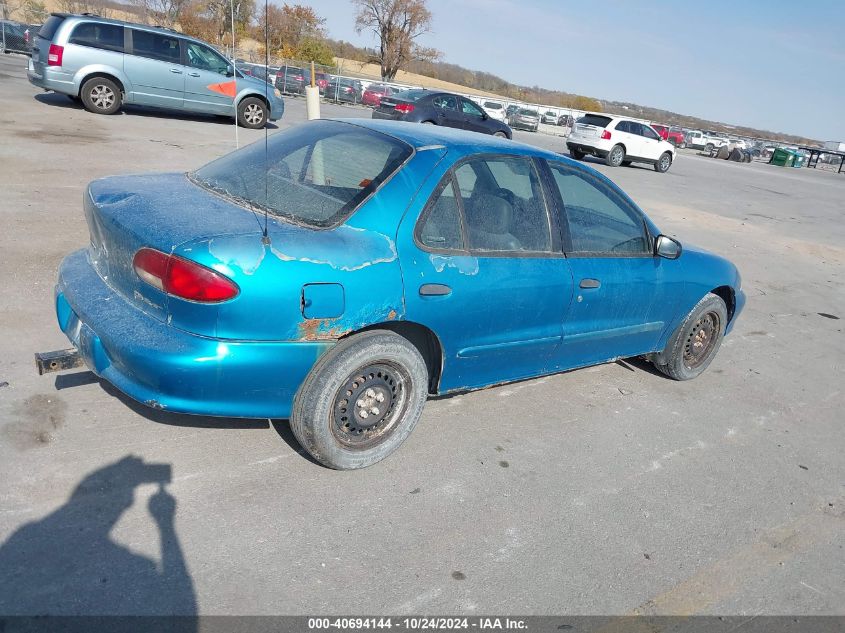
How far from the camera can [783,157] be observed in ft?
138

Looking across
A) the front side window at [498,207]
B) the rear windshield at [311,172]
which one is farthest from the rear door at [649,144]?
the rear windshield at [311,172]

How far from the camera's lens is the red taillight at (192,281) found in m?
2.84

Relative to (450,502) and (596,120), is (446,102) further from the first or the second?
(450,502)

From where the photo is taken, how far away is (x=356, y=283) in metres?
3.11

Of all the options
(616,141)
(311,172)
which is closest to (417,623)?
(311,172)

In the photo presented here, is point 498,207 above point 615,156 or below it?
above

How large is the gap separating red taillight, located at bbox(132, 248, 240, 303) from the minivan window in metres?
13.2

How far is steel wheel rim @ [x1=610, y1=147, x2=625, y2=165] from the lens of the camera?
2262cm

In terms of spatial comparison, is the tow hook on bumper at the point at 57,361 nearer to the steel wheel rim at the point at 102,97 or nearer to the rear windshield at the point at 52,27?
the steel wheel rim at the point at 102,97

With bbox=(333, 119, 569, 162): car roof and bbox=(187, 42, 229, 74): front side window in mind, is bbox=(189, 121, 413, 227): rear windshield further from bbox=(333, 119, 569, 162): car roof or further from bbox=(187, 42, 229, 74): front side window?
bbox=(187, 42, 229, 74): front side window

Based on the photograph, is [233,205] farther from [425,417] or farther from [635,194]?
[635,194]

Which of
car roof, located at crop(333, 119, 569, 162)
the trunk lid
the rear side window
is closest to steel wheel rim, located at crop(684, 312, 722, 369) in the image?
car roof, located at crop(333, 119, 569, 162)

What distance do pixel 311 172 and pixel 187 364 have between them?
138cm

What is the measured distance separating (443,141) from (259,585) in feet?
7.80
